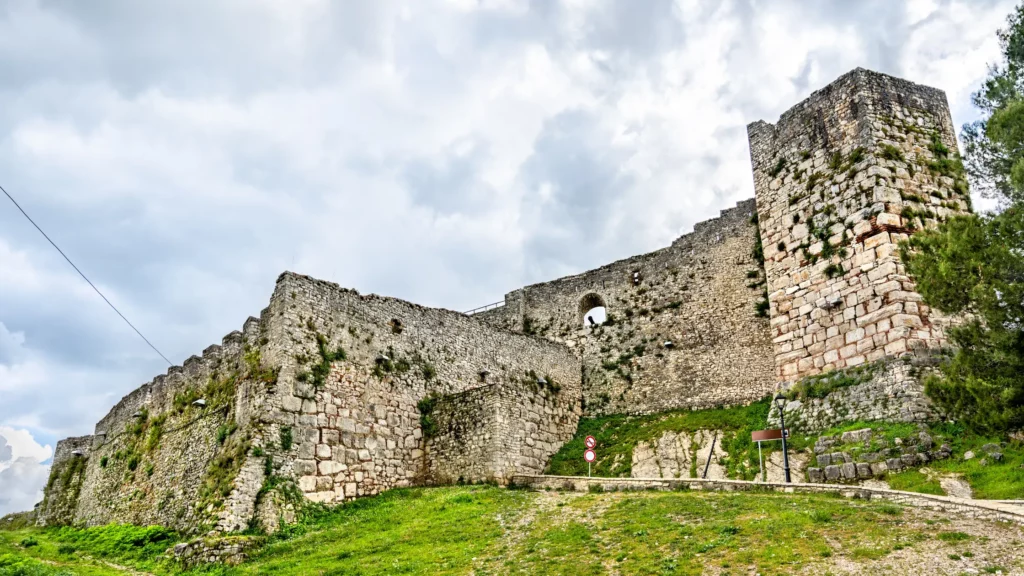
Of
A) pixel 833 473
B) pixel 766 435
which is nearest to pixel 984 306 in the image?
pixel 833 473

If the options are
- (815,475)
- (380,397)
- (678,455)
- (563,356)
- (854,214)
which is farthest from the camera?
(563,356)

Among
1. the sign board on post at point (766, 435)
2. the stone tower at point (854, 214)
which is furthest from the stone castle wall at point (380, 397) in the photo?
the stone tower at point (854, 214)

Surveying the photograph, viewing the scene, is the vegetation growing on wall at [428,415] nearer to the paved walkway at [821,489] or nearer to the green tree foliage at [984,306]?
the paved walkway at [821,489]

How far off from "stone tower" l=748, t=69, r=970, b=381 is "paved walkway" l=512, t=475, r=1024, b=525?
16.0 ft

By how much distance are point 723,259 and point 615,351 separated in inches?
227

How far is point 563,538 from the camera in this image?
1478 centimetres

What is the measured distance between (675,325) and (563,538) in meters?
17.1

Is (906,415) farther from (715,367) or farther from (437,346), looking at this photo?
(437,346)

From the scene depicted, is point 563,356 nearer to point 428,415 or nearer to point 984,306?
point 428,415

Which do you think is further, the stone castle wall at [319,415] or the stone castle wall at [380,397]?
the stone castle wall at [380,397]

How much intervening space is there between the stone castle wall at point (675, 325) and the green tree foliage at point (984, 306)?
1203 centimetres

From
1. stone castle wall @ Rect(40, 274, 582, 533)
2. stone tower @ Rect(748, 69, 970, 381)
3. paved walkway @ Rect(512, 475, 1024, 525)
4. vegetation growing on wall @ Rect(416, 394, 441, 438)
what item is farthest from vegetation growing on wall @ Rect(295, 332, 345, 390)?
stone tower @ Rect(748, 69, 970, 381)

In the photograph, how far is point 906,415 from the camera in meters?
17.8

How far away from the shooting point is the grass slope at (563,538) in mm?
11578
